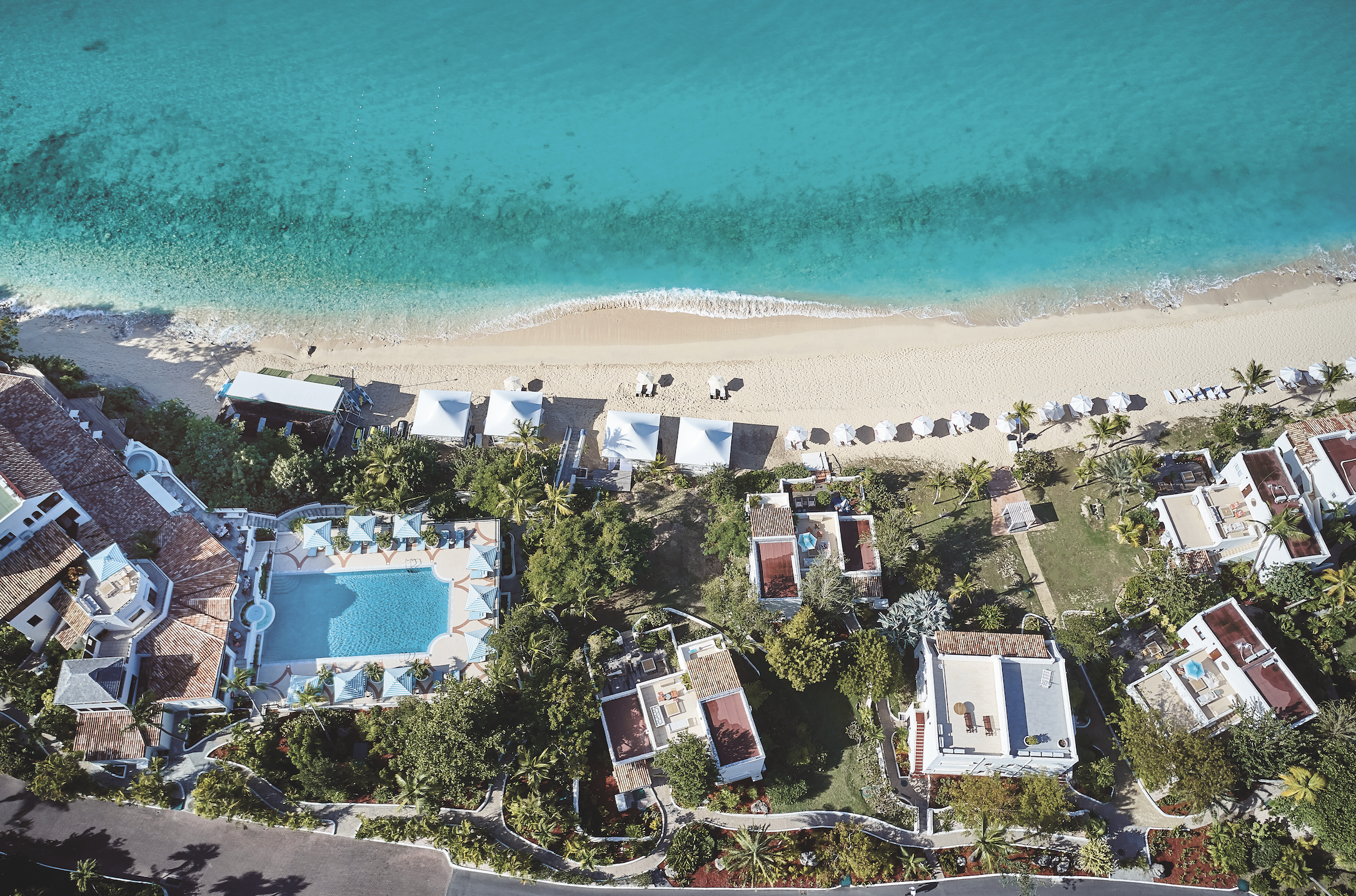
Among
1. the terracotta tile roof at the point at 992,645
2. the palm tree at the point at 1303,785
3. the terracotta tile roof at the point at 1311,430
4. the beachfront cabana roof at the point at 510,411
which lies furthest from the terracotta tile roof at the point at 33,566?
the terracotta tile roof at the point at 1311,430

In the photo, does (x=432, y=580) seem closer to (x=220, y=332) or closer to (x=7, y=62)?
(x=220, y=332)

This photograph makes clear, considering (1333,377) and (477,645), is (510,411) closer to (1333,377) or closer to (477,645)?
(477,645)

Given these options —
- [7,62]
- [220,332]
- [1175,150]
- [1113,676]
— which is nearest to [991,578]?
[1113,676]

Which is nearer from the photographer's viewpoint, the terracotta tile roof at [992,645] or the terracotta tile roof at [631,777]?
the terracotta tile roof at [631,777]

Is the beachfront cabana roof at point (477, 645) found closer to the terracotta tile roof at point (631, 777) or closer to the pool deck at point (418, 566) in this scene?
the pool deck at point (418, 566)

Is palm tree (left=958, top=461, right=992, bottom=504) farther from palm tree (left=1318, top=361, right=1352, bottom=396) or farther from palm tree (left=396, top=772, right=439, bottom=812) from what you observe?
palm tree (left=396, top=772, right=439, bottom=812)

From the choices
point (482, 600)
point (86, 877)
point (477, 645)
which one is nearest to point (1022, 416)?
point (482, 600)
